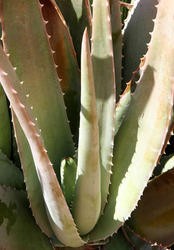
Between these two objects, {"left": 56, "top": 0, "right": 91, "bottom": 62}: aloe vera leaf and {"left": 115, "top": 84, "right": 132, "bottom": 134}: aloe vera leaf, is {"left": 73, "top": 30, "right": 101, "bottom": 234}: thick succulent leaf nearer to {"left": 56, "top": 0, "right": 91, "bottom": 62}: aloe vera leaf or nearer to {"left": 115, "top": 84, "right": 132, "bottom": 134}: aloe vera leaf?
{"left": 115, "top": 84, "right": 132, "bottom": 134}: aloe vera leaf

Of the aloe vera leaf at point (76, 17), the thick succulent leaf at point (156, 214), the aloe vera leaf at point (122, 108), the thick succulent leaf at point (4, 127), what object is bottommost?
the thick succulent leaf at point (156, 214)

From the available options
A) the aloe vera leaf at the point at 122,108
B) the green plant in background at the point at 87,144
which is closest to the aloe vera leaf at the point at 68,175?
the green plant in background at the point at 87,144

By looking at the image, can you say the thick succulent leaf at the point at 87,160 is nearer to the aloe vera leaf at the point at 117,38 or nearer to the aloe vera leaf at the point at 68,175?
the aloe vera leaf at the point at 68,175

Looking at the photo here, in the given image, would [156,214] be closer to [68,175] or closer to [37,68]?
[68,175]

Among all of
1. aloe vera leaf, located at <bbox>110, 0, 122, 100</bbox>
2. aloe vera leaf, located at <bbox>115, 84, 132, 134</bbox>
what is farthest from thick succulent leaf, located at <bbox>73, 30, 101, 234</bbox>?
aloe vera leaf, located at <bbox>110, 0, 122, 100</bbox>

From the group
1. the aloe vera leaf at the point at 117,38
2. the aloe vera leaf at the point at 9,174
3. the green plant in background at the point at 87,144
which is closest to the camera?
the green plant in background at the point at 87,144

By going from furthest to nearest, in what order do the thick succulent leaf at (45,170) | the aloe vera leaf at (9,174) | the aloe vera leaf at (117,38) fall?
the aloe vera leaf at (117,38)
the aloe vera leaf at (9,174)
the thick succulent leaf at (45,170)

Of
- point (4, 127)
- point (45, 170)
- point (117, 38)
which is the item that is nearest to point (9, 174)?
point (4, 127)

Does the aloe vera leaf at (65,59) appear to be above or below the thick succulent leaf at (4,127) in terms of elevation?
above
